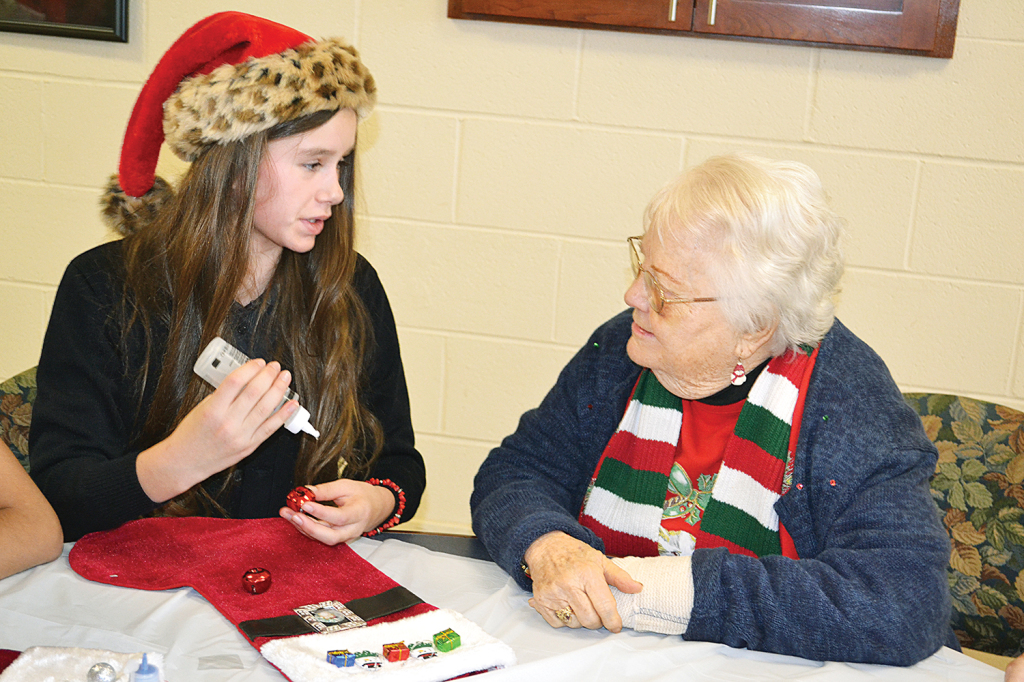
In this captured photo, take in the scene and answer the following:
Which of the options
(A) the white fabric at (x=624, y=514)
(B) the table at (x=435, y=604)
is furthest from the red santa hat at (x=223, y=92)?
(A) the white fabric at (x=624, y=514)

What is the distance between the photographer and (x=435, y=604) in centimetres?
125

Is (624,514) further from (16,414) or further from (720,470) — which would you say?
(16,414)

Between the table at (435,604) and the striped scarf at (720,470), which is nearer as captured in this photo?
the table at (435,604)

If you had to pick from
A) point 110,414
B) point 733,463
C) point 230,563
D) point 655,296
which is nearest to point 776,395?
point 733,463

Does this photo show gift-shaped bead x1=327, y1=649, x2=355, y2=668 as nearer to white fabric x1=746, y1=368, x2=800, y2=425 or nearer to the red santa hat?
white fabric x1=746, y1=368, x2=800, y2=425

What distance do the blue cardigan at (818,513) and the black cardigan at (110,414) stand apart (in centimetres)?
30

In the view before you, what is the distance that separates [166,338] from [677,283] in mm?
907

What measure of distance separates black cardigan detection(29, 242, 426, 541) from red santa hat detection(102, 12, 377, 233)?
0.13 meters

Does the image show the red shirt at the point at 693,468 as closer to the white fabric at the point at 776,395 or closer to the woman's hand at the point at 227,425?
the white fabric at the point at 776,395

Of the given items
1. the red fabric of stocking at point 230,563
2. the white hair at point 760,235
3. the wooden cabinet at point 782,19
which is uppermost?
the wooden cabinet at point 782,19

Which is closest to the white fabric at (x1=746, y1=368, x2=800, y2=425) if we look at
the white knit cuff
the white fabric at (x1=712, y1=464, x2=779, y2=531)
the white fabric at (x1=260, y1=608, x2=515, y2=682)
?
the white fabric at (x1=712, y1=464, x2=779, y2=531)

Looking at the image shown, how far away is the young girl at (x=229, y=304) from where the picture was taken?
1.47m

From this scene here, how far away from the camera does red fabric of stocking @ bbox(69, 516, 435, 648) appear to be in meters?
1.21

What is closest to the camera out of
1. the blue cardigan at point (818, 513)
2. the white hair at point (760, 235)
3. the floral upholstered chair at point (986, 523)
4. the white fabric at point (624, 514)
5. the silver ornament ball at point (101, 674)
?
the silver ornament ball at point (101, 674)
